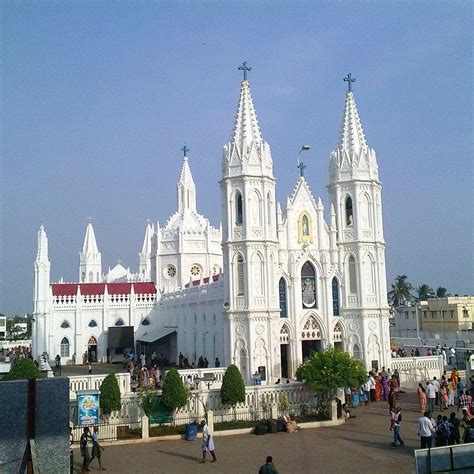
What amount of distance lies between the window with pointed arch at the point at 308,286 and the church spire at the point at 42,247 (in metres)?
29.2

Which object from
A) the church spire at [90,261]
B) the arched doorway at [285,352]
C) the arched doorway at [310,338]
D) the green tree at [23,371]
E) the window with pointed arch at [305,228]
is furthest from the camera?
the church spire at [90,261]

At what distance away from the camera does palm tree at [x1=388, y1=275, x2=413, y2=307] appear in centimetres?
9819

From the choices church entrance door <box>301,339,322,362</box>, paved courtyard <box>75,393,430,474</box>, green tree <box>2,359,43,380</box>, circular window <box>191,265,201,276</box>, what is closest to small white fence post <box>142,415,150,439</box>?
paved courtyard <box>75,393,430,474</box>

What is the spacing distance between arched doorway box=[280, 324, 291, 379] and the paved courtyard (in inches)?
509

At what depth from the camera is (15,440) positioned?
627 cm

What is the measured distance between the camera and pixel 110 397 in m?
23.6

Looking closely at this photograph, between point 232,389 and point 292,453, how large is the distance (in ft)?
19.5

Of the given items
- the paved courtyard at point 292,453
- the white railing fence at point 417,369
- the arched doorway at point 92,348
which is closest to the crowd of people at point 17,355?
Result: the arched doorway at point 92,348

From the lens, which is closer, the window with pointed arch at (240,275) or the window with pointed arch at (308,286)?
the window with pointed arch at (240,275)

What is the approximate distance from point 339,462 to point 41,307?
42350 mm

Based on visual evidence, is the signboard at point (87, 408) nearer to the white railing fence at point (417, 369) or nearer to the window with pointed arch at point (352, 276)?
the white railing fence at point (417, 369)

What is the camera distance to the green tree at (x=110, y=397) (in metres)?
23.5

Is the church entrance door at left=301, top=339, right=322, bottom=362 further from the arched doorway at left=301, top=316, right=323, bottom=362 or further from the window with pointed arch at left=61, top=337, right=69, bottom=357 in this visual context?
the window with pointed arch at left=61, top=337, right=69, bottom=357

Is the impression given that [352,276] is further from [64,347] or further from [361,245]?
[64,347]
